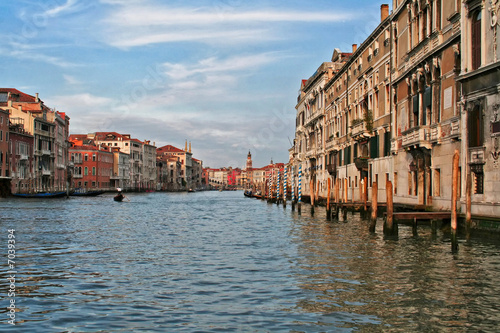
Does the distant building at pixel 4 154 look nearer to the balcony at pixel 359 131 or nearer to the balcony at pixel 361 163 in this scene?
the balcony at pixel 359 131

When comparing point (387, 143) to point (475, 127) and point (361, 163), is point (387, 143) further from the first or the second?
point (475, 127)

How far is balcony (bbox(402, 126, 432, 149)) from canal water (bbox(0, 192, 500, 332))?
521 cm

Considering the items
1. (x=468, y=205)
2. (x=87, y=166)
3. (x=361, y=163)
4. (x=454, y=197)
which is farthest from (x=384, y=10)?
(x=87, y=166)

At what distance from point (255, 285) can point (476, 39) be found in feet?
37.0

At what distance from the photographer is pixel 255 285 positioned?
1023cm

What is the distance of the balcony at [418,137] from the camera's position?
2181cm

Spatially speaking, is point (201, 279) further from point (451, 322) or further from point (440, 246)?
point (440, 246)

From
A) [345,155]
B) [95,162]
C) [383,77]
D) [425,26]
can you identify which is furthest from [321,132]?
[95,162]

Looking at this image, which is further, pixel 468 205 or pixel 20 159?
pixel 20 159

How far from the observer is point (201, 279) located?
35.9ft

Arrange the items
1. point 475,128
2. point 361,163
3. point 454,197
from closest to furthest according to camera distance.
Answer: point 454,197
point 475,128
point 361,163

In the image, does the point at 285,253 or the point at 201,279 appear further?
the point at 285,253

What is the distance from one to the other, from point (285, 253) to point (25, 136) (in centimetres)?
5488

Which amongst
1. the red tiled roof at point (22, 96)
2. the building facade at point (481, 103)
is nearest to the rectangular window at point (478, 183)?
the building facade at point (481, 103)
